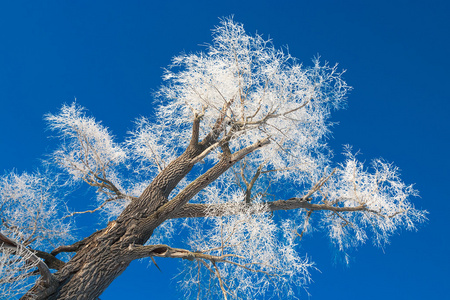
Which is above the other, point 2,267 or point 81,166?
point 81,166

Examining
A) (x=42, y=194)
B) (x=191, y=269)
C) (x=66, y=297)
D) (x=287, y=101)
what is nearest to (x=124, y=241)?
(x=66, y=297)

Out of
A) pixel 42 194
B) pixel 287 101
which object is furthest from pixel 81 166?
pixel 287 101

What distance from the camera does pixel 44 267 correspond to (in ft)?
20.0

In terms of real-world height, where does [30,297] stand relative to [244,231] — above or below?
above

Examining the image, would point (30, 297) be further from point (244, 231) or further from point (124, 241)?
point (244, 231)

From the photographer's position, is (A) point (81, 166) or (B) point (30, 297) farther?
(A) point (81, 166)

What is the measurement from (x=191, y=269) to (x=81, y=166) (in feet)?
10.2

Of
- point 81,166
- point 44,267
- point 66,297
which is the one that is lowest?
point 66,297

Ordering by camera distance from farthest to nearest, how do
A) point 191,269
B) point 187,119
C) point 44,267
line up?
point 187,119 → point 191,269 → point 44,267

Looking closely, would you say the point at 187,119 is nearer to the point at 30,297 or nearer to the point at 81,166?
the point at 81,166

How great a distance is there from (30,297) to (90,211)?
3.02 m

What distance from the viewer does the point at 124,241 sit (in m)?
6.77

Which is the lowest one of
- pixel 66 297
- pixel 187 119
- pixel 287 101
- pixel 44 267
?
pixel 66 297

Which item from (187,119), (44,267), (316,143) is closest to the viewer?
(44,267)
